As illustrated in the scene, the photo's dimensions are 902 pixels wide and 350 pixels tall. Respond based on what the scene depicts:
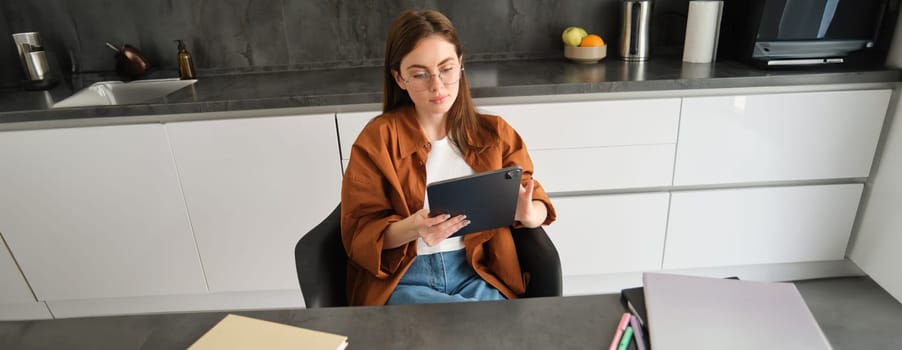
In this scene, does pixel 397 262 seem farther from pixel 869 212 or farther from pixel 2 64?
pixel 2 64

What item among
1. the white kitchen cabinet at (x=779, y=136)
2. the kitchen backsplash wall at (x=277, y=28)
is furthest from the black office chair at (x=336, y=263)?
the kitchen backsplash wall at (x=277, y=28)

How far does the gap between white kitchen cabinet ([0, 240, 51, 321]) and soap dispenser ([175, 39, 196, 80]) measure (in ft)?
2.80

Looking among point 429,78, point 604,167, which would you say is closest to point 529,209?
point 429,78

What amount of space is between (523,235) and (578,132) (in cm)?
72

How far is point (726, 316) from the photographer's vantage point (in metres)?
0.75

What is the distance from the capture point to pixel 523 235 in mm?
1224

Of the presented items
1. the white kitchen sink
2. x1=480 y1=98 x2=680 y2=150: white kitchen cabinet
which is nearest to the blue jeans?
x1=480 y1=98 x2=680 y2=150: white kitchen cabinet

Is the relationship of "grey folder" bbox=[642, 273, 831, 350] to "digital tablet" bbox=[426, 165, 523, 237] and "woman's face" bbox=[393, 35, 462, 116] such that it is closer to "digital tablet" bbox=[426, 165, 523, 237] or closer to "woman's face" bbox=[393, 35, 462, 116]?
"digital tablet" bbox=[426, 165, 523, 237]

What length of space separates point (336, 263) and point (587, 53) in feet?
4.41

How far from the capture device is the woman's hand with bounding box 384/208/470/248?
1006 mm

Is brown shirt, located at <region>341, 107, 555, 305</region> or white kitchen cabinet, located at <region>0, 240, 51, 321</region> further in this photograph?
white kitchen cabinet, located at <region>0, 240, 51, 321</region>

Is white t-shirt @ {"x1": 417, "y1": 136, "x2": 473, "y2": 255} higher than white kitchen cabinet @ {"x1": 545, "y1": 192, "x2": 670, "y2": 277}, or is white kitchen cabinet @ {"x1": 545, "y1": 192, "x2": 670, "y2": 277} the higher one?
white t-shirt @ {"x1": 417, "y1": 136, "x2": 473, "y2": 255}

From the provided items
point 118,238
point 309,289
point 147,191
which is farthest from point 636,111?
point 118,238

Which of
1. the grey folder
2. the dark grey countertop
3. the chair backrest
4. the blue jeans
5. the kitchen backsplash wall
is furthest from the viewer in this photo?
the kitchen backsplash wall
